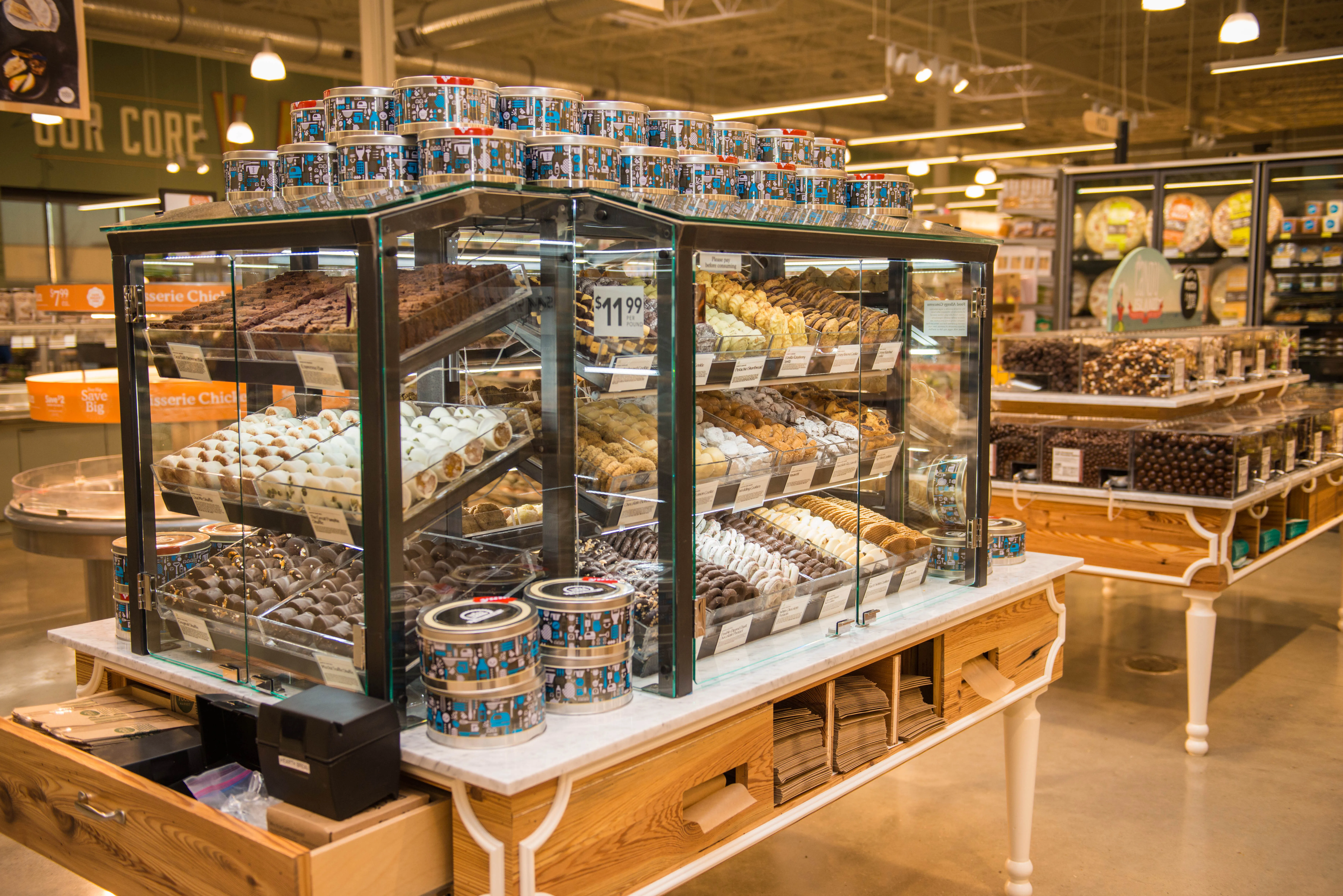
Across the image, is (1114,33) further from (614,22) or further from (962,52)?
(614,22)

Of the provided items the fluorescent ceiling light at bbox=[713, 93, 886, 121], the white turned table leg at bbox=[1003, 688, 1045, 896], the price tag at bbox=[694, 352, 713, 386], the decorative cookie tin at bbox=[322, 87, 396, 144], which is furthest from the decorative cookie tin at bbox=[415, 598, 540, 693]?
the fluorescent ceiling light at bbox=[713, 93, 886, 121]

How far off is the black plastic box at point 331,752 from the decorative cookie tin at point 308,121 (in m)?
1.09

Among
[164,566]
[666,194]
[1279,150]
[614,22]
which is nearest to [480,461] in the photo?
[666,194]

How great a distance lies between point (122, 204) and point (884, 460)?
10460 millimetres

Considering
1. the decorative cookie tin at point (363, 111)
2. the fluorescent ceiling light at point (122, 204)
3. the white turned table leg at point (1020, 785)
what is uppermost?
the fluorescent ceiling light at point (122, 204)

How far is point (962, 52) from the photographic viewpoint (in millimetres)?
15336

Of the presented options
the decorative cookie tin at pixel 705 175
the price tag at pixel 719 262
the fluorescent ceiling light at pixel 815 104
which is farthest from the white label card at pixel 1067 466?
the fluorescent ceiling light at pixel 815 104

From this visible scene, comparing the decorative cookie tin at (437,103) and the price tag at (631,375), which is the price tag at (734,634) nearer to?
the price tag at (631,375)

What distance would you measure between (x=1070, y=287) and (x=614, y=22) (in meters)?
6.68

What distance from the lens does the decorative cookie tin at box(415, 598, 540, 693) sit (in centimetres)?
162

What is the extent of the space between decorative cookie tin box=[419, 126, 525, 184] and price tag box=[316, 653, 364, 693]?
0.82m

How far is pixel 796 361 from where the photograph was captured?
231cm

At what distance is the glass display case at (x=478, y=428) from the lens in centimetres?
172

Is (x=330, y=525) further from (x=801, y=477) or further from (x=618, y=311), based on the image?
(x=801, y=477)
